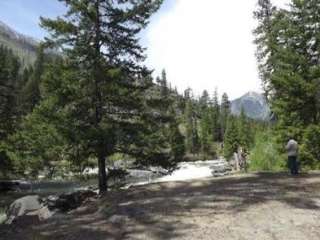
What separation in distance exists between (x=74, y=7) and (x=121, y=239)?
12957 millimetres

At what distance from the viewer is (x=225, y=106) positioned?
15762cm

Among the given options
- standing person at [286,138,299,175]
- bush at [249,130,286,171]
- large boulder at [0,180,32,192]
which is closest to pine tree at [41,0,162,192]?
standing person at [286,138,299,175]

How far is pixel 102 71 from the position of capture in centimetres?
2066

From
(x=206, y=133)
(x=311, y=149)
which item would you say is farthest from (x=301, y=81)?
(x=206, y=133)

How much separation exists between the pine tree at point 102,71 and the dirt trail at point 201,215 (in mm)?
4669

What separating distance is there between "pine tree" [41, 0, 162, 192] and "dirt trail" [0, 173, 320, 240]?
4.67 m

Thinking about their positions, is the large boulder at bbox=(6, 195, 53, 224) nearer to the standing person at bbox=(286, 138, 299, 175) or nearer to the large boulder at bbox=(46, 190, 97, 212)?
the large boulder at bbox=(46, 190, 97, 212)

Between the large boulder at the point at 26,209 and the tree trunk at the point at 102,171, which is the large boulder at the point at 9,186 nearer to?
the tree trunk at the point at 102,171

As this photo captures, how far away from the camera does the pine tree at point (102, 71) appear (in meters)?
20.8

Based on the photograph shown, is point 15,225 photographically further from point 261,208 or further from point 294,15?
point 294,15

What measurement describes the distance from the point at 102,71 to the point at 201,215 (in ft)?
32.9

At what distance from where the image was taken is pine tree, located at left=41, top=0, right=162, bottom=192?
20.8 metres

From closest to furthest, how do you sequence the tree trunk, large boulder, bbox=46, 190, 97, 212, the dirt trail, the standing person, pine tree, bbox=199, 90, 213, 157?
1. the dirt trail
2. the standing person
3. the tree trunk
4. large boulder, bbox=46, 190, 97, 212
5. pine tree, bbox=199, 90, 213, 157

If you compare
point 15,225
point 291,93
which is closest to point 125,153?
point 15,225
